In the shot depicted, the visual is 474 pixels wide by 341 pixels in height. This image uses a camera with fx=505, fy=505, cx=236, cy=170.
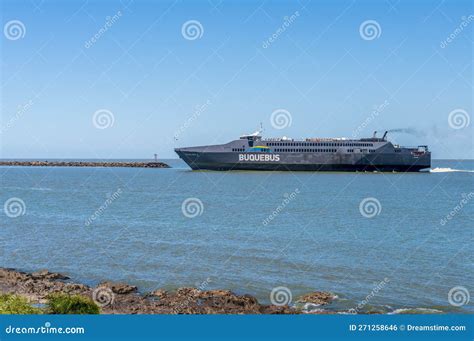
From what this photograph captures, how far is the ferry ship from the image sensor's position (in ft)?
287

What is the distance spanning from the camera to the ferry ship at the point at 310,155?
8744 centimetres

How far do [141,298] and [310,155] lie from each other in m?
74.8

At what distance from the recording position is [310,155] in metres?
87.8

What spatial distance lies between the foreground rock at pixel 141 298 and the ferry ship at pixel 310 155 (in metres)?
72.6

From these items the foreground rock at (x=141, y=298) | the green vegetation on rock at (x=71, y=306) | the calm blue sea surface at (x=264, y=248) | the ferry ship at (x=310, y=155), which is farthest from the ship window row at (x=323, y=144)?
the green vegetation on rock at (x=71, y=306)

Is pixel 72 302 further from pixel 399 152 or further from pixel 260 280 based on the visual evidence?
pixel 399 152

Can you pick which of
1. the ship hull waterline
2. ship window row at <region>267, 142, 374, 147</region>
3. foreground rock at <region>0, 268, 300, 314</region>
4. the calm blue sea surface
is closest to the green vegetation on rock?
foreground rock at <region>0, 268, 300, 314</region>

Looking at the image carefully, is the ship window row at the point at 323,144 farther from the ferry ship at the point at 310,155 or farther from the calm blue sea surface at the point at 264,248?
the calm blue sea surface at the point at 264,248

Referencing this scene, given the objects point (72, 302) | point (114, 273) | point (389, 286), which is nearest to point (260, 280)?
point (389, 286)

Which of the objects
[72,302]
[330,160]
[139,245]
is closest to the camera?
[72,302]

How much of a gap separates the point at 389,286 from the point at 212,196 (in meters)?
34.8

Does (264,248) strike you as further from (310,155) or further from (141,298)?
(310,155)

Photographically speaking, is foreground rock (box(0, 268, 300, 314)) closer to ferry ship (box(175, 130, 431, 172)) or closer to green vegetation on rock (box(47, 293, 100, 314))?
green vegetation on rock (box(47, 293, 100, 314))

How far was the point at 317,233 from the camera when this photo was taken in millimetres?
27125
